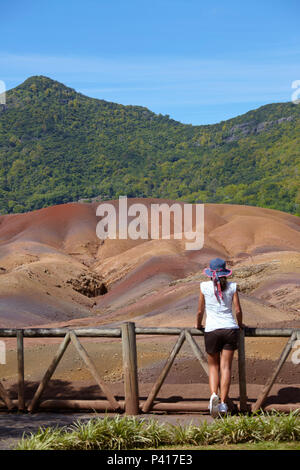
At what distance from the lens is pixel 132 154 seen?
142 m

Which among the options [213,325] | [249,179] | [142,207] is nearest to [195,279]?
[213,325]

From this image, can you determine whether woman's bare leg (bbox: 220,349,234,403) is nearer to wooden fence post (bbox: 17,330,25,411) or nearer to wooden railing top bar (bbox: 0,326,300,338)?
wooden railing top bar (bbox: 0,326,300,338)

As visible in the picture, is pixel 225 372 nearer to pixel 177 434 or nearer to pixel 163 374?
pixel 163 374

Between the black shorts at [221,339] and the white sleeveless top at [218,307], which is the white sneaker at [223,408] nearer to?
the black shorts at [221,339]

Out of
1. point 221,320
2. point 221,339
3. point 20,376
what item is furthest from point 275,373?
point 20,376

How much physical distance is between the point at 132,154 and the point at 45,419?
13566cm

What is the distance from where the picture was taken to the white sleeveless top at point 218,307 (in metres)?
6.81

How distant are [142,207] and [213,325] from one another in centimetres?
5565

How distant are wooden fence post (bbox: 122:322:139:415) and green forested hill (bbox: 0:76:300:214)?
289ft

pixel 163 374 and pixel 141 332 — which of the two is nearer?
pixel 163 374

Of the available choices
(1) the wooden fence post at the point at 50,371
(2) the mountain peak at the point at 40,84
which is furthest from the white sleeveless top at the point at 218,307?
(2) the mountain peak at the point at 40,84

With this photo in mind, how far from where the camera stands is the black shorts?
22.3 ft

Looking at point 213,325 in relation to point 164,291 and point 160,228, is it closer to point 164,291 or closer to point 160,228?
point 164,291
